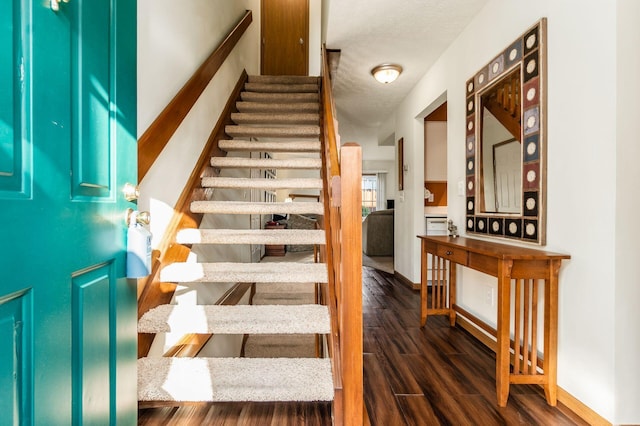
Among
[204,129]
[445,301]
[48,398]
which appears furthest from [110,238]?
[445,301]

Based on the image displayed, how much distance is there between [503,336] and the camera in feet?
5.46

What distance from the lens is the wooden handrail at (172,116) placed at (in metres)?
1.49

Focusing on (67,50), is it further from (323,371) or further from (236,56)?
(236,56)

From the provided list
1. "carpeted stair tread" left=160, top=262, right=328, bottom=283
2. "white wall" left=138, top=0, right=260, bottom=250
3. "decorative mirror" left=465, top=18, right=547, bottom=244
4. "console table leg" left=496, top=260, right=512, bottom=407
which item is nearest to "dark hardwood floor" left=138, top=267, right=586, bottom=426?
"console table leg" left=496, top=260, right=512, bottom=407

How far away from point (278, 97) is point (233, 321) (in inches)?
113

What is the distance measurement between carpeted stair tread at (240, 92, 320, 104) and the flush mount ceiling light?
714mm

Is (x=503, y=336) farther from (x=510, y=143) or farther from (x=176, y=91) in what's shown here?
(x=176, y=91)

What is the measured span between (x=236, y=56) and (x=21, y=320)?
3.52 m

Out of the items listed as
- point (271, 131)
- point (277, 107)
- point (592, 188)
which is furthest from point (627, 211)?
point (277, 107)

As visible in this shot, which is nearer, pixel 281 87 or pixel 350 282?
pixel 350 282

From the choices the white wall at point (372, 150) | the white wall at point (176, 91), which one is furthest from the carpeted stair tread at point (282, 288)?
the white wall at point (372, 150)

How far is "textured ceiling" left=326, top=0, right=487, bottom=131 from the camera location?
2.39 meters

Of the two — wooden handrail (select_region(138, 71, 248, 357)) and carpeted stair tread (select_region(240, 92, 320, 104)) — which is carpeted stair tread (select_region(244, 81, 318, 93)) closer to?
carpeted stair tread (select_region(240, 92, 320, 104))

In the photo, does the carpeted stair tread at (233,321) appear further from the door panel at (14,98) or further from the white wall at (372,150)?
the white wall at (372,150)
